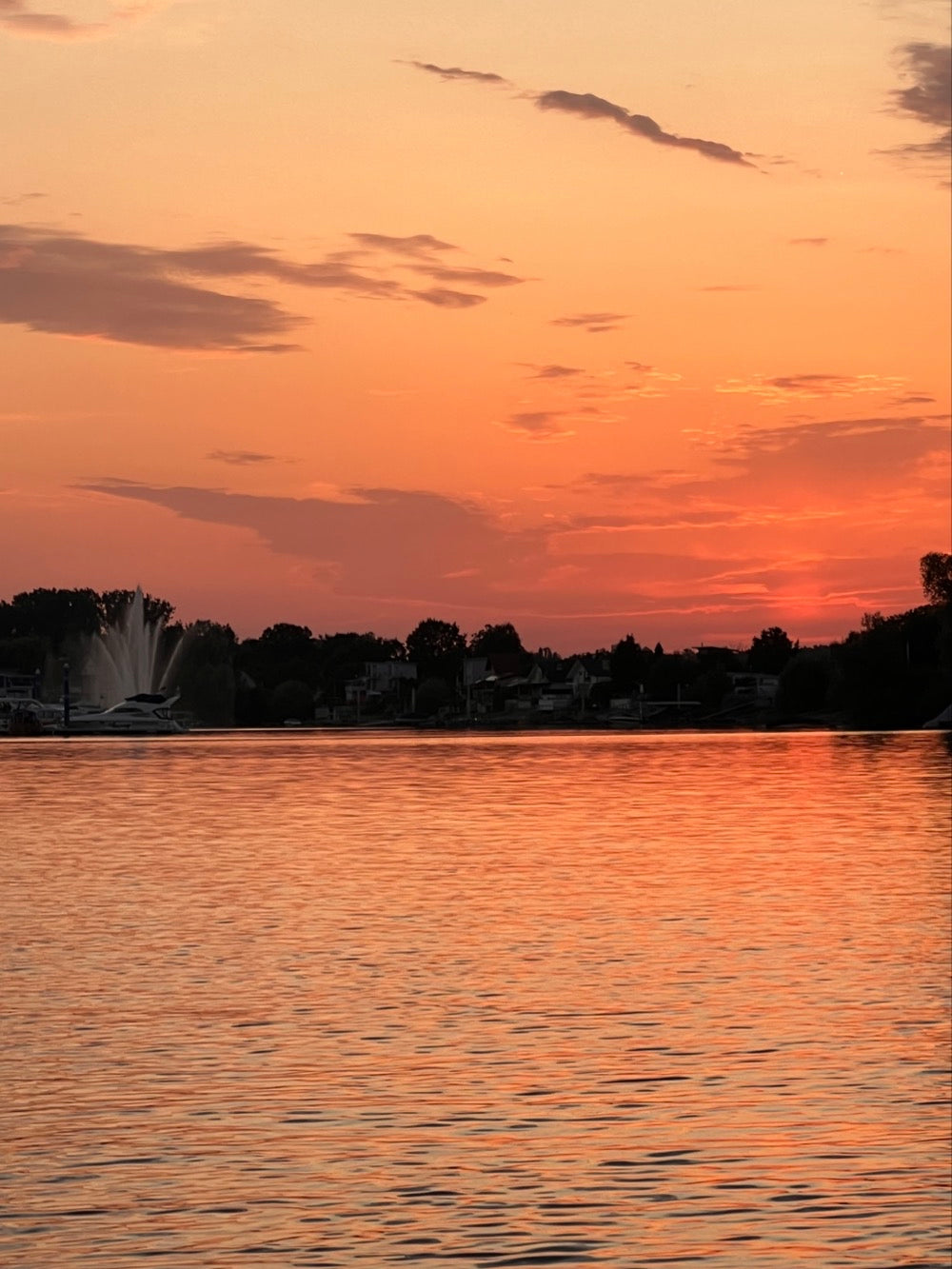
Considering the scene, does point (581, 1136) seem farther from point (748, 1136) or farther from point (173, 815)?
point (173, 815)

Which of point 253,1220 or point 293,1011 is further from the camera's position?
point 293,1011

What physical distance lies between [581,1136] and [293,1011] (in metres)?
A: 10.4

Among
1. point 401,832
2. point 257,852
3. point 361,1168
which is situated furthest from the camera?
point 401,832

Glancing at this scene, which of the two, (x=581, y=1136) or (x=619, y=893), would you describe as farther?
(x=619, y=893)

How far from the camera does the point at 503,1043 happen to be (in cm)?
3059

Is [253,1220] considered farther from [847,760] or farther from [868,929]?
[847,760]

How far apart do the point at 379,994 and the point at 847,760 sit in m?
139

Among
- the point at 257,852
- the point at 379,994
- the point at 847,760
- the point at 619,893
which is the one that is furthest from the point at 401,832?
the point at 847,760

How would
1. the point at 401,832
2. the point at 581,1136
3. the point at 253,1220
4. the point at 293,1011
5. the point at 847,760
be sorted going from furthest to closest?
the point at 847,760, the point at 401,832, the point at 293,1011, the point at 581,1136, the point at 253,1220

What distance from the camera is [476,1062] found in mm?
29031

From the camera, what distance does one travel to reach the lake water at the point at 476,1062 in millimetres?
20531

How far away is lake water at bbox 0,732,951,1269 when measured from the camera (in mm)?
20531

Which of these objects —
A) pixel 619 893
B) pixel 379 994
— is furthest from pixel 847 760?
pixel 379 994

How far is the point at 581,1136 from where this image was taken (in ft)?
79.9
